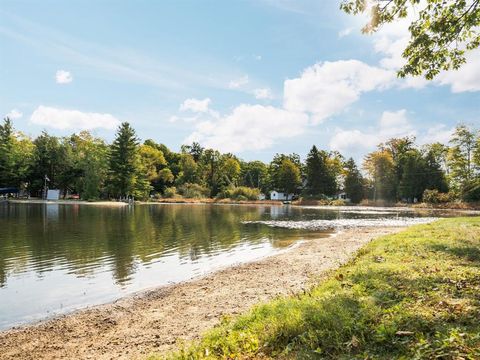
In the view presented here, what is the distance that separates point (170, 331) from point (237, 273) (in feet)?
19.3

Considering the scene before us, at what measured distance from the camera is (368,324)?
5.24 metres

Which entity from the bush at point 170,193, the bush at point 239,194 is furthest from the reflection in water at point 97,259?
the bush at point 239,194

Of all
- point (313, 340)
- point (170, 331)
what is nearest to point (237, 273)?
point (170, 331)

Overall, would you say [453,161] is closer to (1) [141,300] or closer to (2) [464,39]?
(2) [464,39]

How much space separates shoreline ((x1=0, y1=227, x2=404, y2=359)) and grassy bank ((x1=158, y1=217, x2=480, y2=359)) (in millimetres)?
1396

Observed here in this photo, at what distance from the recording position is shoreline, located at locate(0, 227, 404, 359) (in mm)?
6758

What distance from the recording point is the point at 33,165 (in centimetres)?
7994

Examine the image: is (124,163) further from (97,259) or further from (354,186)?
(97,259)

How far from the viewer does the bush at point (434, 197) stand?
7206cm

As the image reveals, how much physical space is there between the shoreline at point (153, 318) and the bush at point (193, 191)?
82492 millimetres

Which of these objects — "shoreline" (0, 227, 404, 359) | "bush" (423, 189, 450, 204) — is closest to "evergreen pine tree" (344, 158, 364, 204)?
"bush" (423, 189, 450, 204)

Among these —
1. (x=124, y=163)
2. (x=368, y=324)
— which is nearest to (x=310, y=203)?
(x=124, y=163)

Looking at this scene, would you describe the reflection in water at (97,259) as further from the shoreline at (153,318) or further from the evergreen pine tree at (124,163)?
the evergreen pine tree at (124,163)

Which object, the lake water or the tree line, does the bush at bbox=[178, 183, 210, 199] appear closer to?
the tree line
